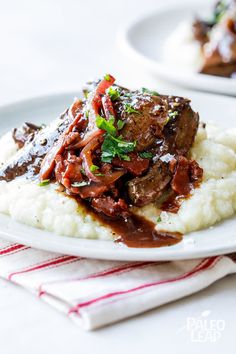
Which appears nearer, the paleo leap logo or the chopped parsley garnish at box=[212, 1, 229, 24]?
the paleo leap logo

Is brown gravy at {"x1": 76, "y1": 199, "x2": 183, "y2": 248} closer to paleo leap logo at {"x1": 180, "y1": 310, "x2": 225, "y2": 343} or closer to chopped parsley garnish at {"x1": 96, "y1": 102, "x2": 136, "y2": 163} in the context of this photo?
chopped parsley garnish at {"x1": 96, "y1": 102, "x2": 136, "y2": 163}

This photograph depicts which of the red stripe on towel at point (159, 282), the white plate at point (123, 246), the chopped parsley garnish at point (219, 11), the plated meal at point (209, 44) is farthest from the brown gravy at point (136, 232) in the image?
the chopped parsley garnish at point (219, 11)

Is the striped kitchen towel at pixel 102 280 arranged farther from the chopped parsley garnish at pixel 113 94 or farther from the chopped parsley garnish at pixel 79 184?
the chopped parsley garnish at pixel 113 94

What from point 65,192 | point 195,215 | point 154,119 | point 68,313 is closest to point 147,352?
point 68,313

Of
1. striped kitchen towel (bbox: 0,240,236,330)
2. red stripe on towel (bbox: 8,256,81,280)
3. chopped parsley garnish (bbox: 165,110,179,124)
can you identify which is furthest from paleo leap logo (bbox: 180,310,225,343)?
chopped parsley garnish (bbox: 165,110,179,124)

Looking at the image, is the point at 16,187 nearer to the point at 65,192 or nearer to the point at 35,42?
the point at 65,192

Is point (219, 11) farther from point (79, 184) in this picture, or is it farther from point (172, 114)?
point (79, 184)
